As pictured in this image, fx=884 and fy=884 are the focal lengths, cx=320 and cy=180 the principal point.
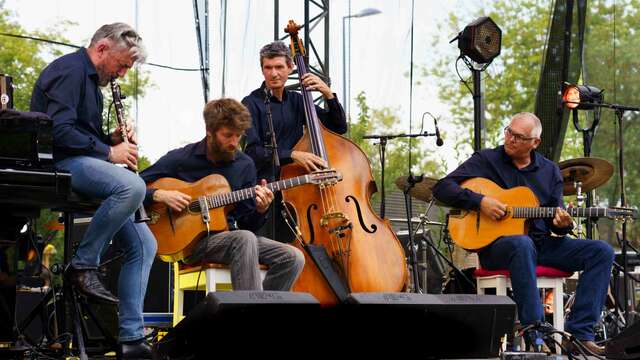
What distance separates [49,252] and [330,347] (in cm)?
524

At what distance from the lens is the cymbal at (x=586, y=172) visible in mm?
5492

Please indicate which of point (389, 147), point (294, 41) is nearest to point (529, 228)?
point (294, 41)

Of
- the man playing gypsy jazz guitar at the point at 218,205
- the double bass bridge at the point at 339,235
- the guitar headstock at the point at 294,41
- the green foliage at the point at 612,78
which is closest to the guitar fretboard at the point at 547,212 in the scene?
the double bass bridge at the point at 339,235

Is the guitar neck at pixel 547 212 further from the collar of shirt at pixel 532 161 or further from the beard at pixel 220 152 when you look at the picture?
the beard at pixel 220 152

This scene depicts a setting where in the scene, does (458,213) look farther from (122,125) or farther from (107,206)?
(107,206)

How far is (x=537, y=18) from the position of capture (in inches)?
597

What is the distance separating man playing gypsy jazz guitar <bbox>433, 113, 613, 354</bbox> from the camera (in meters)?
4.71

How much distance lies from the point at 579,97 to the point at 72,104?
11.7 feet

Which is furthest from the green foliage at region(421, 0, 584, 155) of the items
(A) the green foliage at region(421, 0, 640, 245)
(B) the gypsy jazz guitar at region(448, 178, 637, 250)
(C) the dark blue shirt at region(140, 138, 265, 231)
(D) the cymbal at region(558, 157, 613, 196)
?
(C) the dark blue shirt at region(140, 138, 265, 231)

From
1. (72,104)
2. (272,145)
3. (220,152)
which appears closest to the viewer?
(72,104)

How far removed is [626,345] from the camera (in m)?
3.81

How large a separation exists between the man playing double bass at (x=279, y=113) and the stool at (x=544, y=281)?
1148mm

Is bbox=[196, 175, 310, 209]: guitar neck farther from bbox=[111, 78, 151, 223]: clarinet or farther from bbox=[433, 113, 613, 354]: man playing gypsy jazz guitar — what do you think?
bbox=[433, 113, 613, 354]: man playing gypsy jazz guitar

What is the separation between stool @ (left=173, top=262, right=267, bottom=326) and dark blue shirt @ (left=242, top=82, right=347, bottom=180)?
2.23ft
